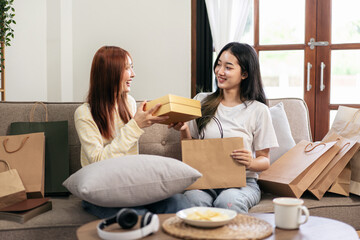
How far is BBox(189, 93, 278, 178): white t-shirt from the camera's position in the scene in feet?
6.74

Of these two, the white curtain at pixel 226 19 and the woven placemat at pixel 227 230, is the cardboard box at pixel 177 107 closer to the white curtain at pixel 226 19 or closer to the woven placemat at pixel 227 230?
the woven placemat at pixel 227 230

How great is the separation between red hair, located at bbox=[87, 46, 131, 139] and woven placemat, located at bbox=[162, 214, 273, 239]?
83 centimetres

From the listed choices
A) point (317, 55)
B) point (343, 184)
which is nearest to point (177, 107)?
point (343, 184)

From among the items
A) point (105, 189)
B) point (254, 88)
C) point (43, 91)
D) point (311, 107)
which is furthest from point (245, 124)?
point (43, 91)

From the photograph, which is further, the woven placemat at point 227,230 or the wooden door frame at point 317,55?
the wooden door frame at point 317,55

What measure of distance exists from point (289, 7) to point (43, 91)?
6.74 feet

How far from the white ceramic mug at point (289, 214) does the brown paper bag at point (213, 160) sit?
58 cm

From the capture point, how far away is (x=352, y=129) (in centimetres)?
217

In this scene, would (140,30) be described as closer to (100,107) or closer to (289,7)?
(289,7)

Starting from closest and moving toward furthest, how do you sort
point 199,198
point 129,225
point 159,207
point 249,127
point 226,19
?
point 129,225, point 159,207, point 199,198, point 249,127, point 226,19

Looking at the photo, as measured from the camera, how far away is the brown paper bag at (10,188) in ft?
5.75

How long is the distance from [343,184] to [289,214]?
2.97ft

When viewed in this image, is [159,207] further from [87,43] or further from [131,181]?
[87,43]

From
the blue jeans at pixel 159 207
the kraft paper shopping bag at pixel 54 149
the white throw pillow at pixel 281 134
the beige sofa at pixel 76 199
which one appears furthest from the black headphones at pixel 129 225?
the white throw pillow at pixel 281 134
